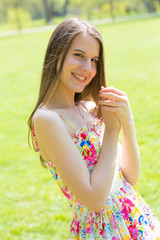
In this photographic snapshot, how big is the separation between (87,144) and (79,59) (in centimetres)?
40

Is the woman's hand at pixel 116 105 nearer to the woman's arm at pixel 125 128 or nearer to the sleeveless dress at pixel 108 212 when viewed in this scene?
the woman's arm at pixel 125 128

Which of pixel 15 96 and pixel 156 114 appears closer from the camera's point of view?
pixel 156 114

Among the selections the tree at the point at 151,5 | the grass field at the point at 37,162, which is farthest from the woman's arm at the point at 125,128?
the tree at the point at 151,5

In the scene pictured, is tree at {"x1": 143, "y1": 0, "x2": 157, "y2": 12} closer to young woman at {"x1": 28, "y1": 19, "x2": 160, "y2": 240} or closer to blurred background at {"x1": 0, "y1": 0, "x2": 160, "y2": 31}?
blurred background at {"x1": 0, "y1": 0, "x2": 160, "y2": 31}

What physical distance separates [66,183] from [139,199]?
435 mm

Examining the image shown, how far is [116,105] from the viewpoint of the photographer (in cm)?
179

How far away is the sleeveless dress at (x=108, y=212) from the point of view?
1.82 metres

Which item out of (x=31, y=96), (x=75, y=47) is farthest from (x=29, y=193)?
(x=31, y=96)

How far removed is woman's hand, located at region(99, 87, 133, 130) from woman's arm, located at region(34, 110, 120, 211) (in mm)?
134

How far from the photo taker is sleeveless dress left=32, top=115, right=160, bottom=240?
1822 mm

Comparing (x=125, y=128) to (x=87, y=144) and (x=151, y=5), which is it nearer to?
(x=87, y=144)

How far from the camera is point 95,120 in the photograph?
2.04 metres

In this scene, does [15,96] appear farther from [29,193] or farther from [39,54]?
[39,54]

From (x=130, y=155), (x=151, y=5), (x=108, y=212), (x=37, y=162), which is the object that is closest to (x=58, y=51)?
(x=130, y=155)
